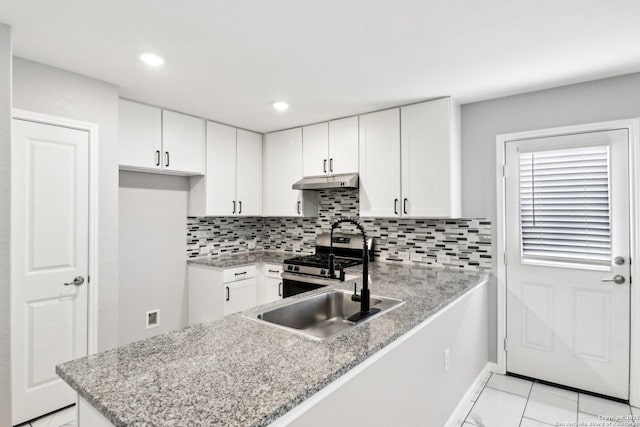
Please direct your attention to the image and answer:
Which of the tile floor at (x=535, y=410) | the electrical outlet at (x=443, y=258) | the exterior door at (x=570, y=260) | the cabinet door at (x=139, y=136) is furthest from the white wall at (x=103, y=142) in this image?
the exterior door at (x=570, y=260)

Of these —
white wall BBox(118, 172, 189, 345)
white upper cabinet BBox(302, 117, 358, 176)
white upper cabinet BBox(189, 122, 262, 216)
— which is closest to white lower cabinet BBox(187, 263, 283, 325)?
white wall BBox(118, 172, 189, 345)

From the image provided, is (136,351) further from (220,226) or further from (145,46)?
(220,226)

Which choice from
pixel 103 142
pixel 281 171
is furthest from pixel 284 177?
pixel 103 142

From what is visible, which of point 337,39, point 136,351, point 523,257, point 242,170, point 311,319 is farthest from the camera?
point 242,170

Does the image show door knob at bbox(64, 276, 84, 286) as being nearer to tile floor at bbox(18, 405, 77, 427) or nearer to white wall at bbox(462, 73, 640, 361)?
tile floor at bbox(18, 405, 77, 427)

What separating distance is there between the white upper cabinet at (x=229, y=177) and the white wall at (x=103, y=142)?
1050 millimetres

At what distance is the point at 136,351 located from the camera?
1.27 m

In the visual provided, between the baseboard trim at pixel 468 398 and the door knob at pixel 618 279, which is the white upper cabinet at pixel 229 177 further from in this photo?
the door knob at pixel 618 279

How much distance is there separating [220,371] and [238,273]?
2529 millimetres

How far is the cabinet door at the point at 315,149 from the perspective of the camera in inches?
142

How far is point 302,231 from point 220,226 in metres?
0.96

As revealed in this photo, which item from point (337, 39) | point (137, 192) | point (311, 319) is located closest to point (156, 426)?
point (311, 319)

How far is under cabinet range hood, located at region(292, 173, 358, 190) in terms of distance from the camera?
3309 mm

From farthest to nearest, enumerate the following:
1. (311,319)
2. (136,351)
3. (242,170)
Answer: (242,170), (311,319), (136,351)
